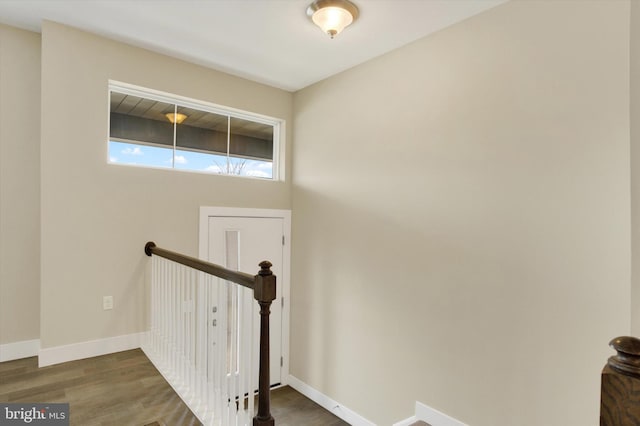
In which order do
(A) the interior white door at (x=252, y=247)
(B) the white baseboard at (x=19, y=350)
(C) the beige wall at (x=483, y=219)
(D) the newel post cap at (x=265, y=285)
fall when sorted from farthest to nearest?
1. (A) the interior white door at (x=252, y=247)
2. (B) the white baseboard at (x=19, y=350)
3. (C) the beige wall at (x=483, y=219)
4. (D) the newel post cap at (x=265, y=285)

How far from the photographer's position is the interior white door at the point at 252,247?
3590mm

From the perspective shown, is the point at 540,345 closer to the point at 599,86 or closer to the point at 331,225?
the point at 599,86

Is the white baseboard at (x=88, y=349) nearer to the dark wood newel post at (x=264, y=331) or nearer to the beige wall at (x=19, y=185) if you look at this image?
the beige wall at (x=19, y=185)

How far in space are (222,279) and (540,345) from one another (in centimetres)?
192

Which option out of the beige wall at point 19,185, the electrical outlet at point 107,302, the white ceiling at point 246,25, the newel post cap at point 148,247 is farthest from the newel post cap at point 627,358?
the beige wall at point 19,185

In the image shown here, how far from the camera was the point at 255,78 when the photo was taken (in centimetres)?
377

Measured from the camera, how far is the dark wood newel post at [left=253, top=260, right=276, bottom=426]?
167 cm

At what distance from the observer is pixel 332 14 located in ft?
7.89

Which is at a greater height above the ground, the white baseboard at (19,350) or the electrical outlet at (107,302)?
the electrical outlet at (107,302)

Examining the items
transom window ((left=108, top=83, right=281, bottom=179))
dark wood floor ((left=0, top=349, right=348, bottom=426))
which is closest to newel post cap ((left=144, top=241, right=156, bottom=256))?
transom window ((left=108, top=83, right=281, bottom=179))

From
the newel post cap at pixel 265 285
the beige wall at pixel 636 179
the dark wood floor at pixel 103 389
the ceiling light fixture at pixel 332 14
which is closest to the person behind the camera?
the beige wall at pixel 636 179

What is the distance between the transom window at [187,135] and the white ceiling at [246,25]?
47 cm

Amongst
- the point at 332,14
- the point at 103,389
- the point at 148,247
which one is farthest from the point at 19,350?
the point at 332,14

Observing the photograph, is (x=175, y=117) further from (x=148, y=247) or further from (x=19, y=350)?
(x=19, y=350)
